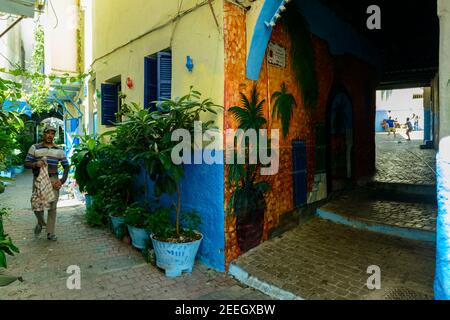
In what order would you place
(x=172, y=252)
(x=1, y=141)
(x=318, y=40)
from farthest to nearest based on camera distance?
(x=318, y=40), (x=172, y=252), (x=1, y=141)

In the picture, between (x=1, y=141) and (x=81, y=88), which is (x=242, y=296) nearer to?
(x=1, y=141)

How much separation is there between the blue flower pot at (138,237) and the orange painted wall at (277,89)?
4.56 feet

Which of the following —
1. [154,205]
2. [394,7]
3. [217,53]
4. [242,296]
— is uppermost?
[394,7]

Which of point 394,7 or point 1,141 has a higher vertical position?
point 394,7

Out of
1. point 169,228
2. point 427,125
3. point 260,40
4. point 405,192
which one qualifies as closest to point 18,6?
point 260,40

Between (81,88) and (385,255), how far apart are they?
10265 millimetres

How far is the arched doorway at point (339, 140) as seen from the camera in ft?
22.0

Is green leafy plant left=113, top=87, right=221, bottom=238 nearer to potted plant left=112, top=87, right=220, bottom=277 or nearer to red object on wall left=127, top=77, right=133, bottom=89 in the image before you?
potted plant left=112, top=87, right=220, bottom=277

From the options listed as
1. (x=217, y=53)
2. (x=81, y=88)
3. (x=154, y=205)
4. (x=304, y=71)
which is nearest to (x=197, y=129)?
(x=217, y=53)

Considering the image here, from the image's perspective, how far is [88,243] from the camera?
5.19m

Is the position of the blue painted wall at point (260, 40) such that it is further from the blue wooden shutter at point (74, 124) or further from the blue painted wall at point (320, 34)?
the blue wooden shutter at point (74, 124)

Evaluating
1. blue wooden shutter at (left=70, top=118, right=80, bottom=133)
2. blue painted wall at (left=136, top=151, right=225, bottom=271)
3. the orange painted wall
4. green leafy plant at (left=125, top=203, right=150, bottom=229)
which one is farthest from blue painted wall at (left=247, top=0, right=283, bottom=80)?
blue wooden shutter at (left=70, top=118, right=80, bottom=133)

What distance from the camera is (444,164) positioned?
8.99 ft

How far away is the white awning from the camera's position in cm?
495
